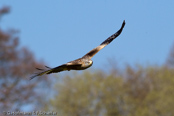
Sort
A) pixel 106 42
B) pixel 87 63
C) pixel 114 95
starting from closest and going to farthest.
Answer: pixel 87 63, pixel 106 42, pixel 114 95

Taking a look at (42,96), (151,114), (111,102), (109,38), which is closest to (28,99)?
(42,96)

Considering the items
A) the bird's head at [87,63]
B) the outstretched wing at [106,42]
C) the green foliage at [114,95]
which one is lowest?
the bird's head at [87,63]

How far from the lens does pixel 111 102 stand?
33219 mm

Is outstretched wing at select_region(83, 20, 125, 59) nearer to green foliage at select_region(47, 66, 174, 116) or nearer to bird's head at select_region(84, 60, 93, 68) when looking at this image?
bird's head at select_region(84, 60, 93, 68)

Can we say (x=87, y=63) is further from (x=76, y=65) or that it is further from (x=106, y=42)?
(x=106, y=42)

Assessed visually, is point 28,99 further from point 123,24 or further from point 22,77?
point 123,24

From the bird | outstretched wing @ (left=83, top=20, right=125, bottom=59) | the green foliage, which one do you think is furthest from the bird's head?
the green foliage

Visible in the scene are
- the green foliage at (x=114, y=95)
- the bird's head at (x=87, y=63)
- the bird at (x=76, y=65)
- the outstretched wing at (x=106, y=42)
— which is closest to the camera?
the bird at (x=76, y=65)

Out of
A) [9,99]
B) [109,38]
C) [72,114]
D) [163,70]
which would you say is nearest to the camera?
[109,38]

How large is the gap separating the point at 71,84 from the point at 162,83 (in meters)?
5.84

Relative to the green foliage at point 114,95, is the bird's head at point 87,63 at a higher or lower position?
lower

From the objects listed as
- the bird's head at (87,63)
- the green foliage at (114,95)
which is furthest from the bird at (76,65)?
the green foliage at (114,95)

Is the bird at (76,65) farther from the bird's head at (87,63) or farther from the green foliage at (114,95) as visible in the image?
the green foliage at (114,95)

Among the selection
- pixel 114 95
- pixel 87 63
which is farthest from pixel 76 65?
pixel 114 95
